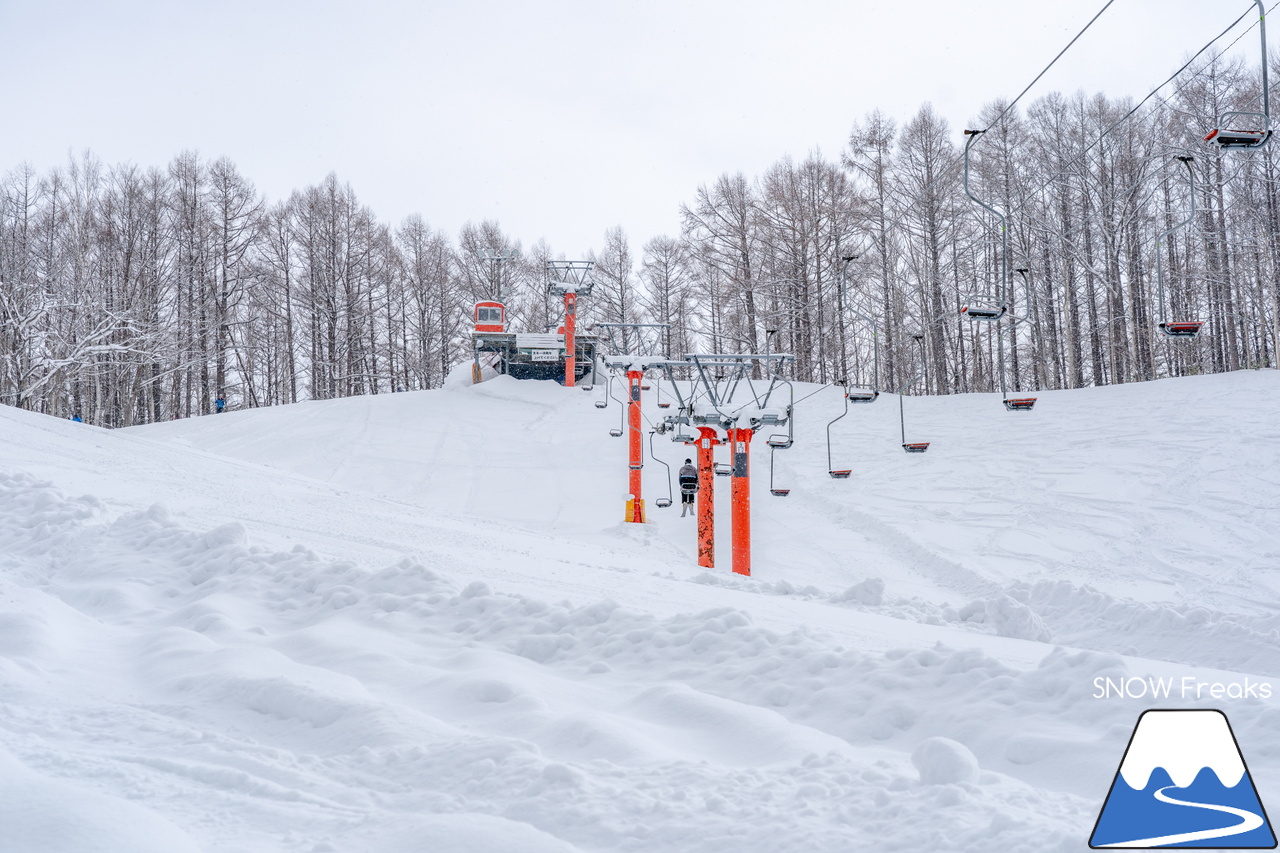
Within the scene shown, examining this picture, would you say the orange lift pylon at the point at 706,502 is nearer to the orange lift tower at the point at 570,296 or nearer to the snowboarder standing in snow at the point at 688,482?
the snowboarder standing in snow at the point at 688,482

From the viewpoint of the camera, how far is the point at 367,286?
1484 inches

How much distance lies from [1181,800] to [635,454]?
533 inches

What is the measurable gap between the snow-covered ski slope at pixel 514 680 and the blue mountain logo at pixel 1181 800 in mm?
128

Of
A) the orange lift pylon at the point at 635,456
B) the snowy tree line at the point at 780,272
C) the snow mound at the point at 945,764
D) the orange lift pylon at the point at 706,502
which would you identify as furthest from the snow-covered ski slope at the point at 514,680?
the snowy tree line at the point at 780,272

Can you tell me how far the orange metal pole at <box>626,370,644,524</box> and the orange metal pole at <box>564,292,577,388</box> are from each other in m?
13.1

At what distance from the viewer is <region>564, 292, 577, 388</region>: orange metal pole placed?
28.8m

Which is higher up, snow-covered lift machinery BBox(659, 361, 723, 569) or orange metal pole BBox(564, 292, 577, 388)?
orange metal pole BBox(564, 292, 577, 388)

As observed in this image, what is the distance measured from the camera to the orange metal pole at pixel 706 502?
39.9 ft

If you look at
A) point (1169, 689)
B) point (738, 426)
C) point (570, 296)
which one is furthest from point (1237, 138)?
point (570, 296)

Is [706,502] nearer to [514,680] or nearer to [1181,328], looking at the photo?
[1181,328]

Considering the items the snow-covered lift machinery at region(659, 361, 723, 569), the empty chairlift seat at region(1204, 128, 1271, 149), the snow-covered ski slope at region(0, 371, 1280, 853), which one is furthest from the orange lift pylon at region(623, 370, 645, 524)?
the empty chairlift seat at region(1204, 128, 1271, 149)

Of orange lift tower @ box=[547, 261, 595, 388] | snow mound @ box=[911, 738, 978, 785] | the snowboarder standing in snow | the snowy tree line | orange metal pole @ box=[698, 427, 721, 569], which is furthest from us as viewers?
orange lift tower @ box=[547, 261, 595, 388]

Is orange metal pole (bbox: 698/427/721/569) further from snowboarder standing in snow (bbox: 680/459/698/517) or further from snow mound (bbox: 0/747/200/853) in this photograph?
snow mound (bbox: 0/747/200/853)

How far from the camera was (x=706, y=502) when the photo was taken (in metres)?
12.3
